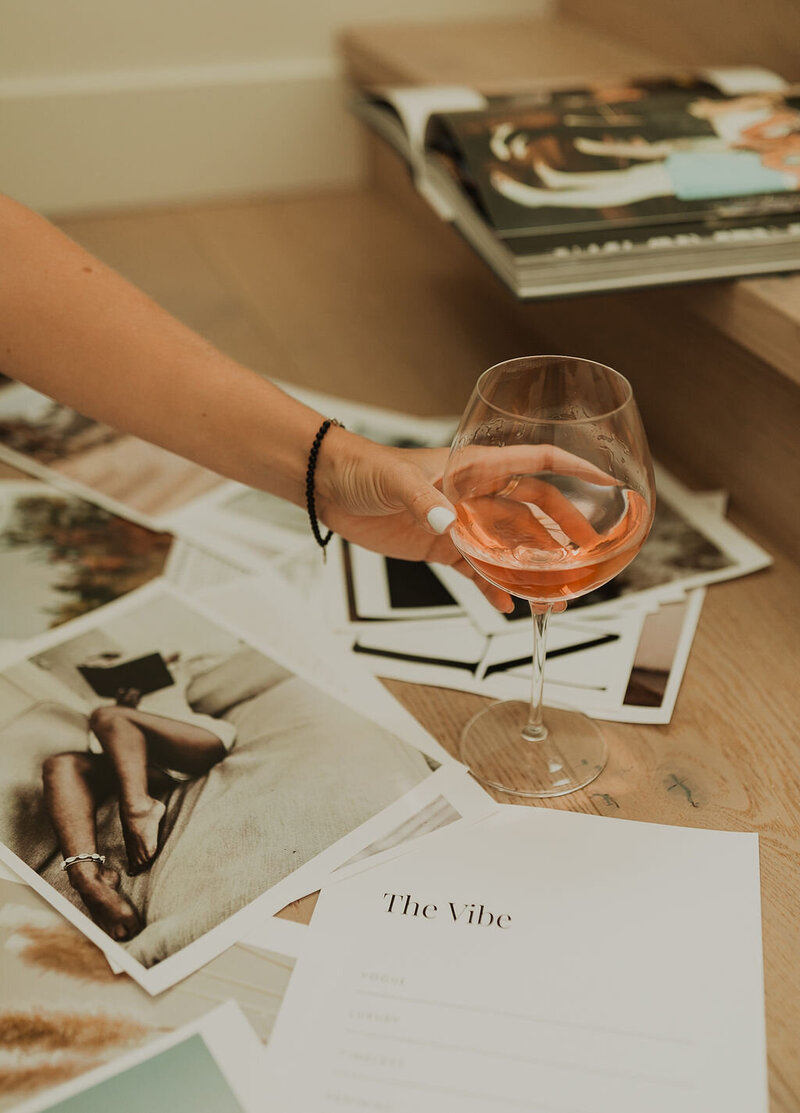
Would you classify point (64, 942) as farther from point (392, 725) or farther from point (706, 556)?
point (706, 556)

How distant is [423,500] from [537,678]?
14 centimetres

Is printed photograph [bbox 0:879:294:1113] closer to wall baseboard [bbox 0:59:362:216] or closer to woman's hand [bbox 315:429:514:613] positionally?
woman's hand [bbox 315:429:514:613]

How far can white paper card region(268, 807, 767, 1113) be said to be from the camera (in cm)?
46

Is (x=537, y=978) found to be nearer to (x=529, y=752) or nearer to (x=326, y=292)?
(x=529, y=752)

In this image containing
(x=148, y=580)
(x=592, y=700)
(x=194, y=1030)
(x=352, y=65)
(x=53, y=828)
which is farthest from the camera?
(x=352, y=65)

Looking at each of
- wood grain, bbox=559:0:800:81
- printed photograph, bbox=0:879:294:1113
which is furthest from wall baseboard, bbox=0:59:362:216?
printed photograph, bbox=0:879:294:1113

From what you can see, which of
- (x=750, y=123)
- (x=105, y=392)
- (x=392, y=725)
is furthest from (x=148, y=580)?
(x=750, y=123)

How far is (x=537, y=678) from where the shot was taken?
64 cm

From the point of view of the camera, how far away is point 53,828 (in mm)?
597

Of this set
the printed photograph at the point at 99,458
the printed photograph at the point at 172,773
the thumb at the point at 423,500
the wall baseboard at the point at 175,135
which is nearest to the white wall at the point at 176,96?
the wall baseboard at the point at 175,135

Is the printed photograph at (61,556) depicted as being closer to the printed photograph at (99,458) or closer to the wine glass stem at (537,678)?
the printed photograph at (99,458)

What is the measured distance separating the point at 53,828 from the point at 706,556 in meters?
0.53

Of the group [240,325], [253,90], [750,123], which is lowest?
[240,325]

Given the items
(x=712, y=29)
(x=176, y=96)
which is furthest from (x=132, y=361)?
(x=176, y=96)
